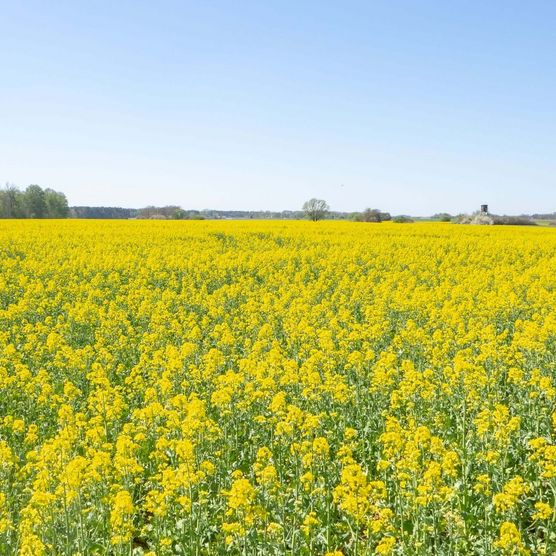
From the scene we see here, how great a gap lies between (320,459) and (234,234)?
25883mm

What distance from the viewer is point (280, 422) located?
574cm

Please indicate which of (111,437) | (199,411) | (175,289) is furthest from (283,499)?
(175,289)

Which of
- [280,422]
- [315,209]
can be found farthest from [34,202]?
[280,422]

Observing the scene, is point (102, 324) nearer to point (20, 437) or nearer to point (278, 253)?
Result: point (20, 437)

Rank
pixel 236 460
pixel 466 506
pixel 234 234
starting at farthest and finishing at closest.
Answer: pixel 234 234 < pixel 236 460 < pixel 466 506

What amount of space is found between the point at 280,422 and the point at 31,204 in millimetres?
87838

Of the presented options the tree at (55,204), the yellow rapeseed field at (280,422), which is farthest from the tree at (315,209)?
the yellow rapeseed field at (280,422)

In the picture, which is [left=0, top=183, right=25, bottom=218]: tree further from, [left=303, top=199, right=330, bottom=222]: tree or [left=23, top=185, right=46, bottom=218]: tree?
[left=303, top=199, right=330, bottom=222]: tree

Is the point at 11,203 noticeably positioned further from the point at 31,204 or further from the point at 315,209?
the point at 315,209

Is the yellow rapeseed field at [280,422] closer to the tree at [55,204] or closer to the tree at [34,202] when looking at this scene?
the tree at [34,202]

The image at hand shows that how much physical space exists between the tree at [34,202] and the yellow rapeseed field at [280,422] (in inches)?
2905

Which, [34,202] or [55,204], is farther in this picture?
[55,204]

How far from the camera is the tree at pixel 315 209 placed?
87312mm

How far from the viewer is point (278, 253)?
22.4m
